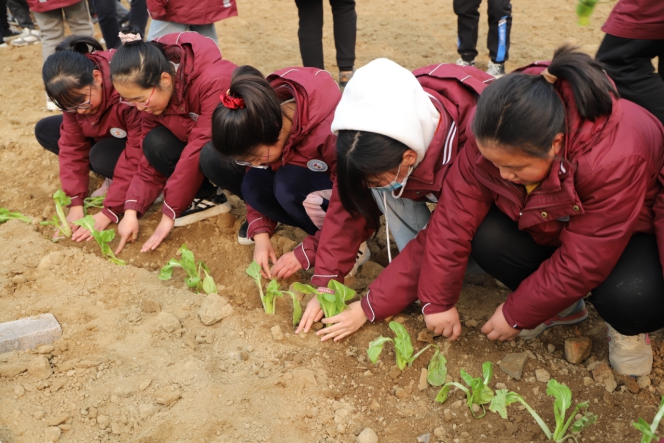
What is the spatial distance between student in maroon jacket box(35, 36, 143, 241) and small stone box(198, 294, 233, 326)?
114 centimetres

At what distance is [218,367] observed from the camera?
8.22 feet

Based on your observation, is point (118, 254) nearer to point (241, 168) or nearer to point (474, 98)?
point (241, 168)

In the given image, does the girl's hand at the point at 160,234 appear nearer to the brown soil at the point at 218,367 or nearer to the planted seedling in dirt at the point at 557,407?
the brown soil at the point at 218,367

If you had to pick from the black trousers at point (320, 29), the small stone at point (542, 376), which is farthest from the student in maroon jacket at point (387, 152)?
the black trousers at point (320, 29)

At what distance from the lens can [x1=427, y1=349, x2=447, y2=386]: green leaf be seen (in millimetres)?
2326

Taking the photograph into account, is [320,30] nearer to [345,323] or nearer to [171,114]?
[171,114]

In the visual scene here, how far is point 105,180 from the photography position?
13.5 ft

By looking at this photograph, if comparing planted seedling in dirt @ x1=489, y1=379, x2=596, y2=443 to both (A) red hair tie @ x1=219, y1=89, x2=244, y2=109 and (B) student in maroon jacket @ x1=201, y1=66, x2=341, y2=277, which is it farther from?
(A) red hair tie @ x1=219, y1=89, x2=244, y2=109

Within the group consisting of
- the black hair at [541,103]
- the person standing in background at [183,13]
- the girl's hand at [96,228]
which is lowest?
the girl's hand at [96,228]

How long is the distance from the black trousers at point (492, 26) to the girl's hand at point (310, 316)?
317 cm

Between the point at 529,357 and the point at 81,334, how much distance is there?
180 centimetres

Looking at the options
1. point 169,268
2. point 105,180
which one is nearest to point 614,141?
point 169,268

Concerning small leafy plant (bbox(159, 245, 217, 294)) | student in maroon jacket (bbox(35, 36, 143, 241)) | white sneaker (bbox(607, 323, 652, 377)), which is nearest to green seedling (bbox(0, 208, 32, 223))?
student in maroon jacket (bbox(35, 36, 143, 241))

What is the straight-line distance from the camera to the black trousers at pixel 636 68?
113 inches
